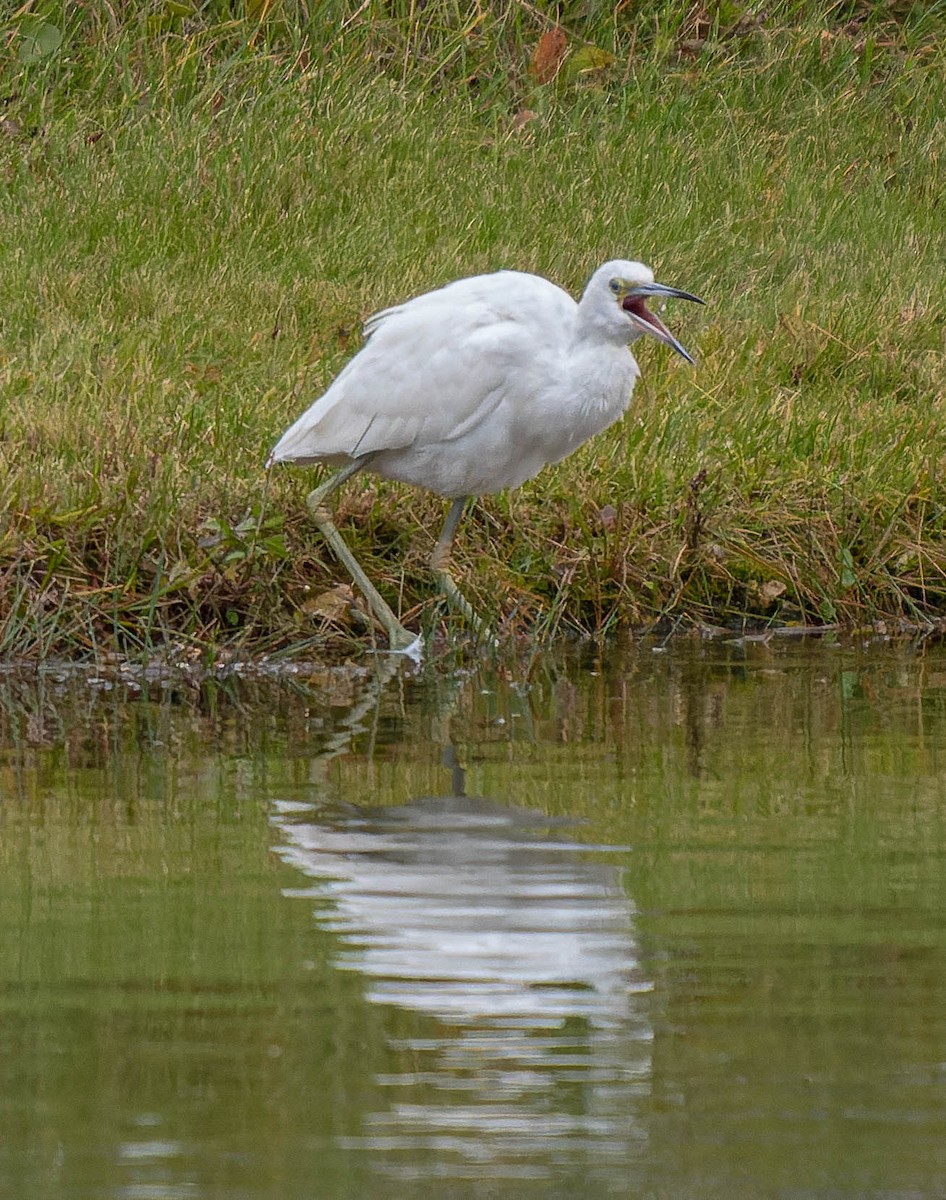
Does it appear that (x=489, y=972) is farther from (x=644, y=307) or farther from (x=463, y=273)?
(x=463, y=273)

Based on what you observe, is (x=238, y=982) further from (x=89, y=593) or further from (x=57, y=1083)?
(x=89, y=593)

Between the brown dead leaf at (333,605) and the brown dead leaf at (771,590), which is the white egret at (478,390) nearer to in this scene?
the brown dead leaf at (333,605)

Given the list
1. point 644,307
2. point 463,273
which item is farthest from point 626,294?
point 463,273

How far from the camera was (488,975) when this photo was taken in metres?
3.39

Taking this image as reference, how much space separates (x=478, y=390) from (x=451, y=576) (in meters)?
0.67

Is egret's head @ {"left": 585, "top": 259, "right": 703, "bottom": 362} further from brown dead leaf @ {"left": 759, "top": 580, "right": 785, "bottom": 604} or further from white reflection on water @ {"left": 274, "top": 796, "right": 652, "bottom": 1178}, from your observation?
white reflection on water @ {"left": 274, "top": 796, "right": 652, "bottom": 1178}

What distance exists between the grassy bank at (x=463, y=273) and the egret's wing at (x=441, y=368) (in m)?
0.35

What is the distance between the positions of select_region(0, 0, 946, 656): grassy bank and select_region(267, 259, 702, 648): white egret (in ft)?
1.01

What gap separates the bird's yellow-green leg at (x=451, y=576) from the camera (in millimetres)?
6934

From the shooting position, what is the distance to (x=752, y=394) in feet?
28.5

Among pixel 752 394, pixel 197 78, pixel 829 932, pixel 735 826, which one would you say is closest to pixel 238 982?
pixel 829 932

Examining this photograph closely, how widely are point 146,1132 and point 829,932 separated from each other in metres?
1.34

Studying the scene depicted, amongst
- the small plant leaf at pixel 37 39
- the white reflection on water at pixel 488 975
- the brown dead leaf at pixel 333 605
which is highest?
the small plant leaf at pixel 37 39

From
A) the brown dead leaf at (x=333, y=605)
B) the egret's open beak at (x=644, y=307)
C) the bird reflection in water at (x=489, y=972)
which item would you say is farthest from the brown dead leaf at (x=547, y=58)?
the bird reflection in water at (x=489, y=972)
